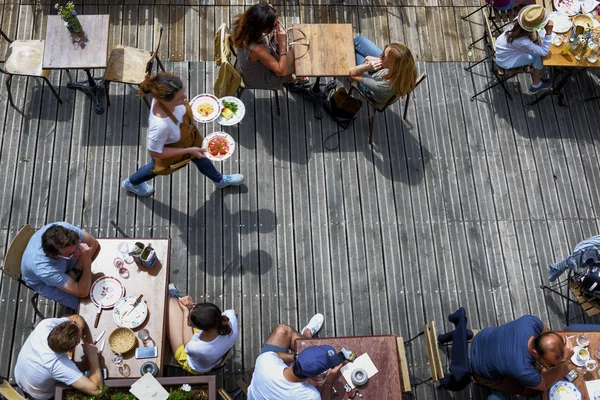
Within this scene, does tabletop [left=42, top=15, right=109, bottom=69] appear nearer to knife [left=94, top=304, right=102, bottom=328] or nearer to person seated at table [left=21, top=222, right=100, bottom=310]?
person seated at table [left=21, top=222, right=100, bottom=310]

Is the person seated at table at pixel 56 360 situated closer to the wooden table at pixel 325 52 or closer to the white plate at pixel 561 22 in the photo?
the wooden table at pixel 325 52

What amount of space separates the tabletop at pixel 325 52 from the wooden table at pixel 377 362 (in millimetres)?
3059

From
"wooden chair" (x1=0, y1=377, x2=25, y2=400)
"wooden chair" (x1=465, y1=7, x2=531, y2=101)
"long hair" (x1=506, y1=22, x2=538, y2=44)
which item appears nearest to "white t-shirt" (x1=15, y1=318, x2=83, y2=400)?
"wooden chair" (x1=0, y1=377, x2=25, y2=400)

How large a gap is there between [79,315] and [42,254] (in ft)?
2.05

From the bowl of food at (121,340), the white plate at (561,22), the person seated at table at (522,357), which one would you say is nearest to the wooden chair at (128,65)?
the bowl of food at (121,340)

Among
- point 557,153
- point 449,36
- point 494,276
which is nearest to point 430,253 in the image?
point 494,276

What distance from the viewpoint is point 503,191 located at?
6.13 metres

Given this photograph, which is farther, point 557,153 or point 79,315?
point 557,153

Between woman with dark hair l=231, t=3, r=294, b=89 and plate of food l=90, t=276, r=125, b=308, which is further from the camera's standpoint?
woman with dark hair l=231, t=3, r=294, b=89

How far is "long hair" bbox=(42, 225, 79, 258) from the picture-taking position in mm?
4023

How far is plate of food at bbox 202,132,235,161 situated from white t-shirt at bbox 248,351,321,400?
2192mm

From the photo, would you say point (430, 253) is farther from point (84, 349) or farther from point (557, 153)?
point (84, 349)

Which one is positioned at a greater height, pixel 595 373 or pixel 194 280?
pixel 194 280

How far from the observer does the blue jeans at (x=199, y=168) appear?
524 cm
